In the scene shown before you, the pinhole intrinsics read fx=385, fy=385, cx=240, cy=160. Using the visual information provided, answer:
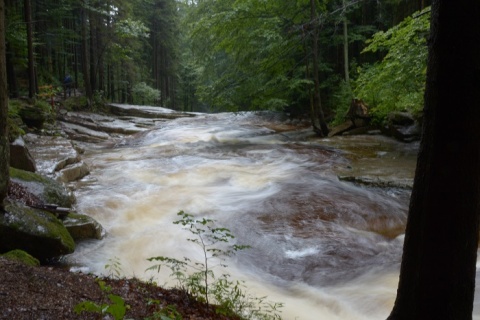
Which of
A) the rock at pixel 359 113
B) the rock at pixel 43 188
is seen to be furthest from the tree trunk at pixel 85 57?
the rock at pixel 43 188

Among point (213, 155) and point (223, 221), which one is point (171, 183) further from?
point (213, 155)

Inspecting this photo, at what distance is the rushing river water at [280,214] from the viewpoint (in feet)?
17.7

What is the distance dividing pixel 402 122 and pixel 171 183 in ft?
30.8

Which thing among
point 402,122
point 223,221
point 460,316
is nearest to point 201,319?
point 460,316

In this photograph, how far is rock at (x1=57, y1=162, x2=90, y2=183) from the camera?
29.5ft

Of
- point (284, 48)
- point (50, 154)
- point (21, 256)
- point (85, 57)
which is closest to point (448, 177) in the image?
point (21, 256)

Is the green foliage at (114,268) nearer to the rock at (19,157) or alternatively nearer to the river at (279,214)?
the river at (279,214)

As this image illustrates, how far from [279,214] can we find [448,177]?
5.20 m

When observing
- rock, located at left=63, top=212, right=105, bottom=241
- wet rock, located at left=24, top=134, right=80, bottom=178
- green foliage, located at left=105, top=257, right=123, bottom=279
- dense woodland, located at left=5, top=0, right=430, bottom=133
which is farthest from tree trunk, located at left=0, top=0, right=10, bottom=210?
dense woodland, located at left=5, top=0, right=430, bottom=133

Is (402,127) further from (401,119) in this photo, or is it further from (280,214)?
(280,214)

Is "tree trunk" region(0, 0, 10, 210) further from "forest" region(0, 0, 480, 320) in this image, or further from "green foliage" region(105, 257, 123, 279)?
"green foliage" region(105, 257, 123, 279)

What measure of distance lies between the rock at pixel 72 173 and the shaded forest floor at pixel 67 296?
547 cm

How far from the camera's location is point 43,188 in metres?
6.60

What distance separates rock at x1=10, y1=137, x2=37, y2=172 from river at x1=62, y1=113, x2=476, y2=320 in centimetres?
126
